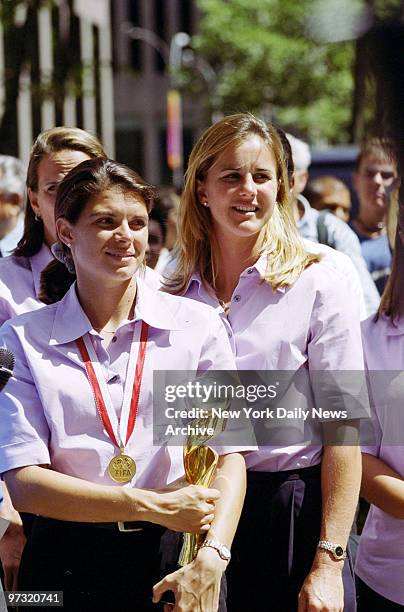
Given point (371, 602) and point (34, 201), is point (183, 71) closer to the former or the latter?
point (34, 201)

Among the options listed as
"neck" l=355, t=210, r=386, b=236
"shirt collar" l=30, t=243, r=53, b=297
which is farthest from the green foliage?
"shirt collar" l=30, t=243, r=53, b=297

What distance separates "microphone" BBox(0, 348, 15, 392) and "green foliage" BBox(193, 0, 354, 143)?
1113 inches

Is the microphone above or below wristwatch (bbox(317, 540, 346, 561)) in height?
above

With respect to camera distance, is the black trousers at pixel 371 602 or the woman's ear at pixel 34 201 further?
the woman's ear at pixel 34 201

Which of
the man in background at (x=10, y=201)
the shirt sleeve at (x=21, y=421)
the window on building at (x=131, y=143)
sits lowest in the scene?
the shirt sleeve at (x=21, y=421)

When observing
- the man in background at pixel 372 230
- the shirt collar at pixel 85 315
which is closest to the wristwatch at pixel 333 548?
the shirt collar at pixel 85 315

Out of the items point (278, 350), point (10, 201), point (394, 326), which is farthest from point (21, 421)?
point (10, 201)

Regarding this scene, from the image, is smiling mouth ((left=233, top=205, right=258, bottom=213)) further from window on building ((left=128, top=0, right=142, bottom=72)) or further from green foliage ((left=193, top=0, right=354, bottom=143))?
window on building ((left=128, top=0, right=142, bottom=72))

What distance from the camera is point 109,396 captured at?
2.28 meters

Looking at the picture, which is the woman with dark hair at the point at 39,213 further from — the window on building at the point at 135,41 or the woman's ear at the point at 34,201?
the window on building at the point at 135,41

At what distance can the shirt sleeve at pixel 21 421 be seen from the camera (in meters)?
2.25

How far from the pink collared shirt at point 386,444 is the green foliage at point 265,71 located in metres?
27.5

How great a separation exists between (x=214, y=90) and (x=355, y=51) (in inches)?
1450

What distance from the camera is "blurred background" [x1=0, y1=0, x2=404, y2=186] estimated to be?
961 millimetres
